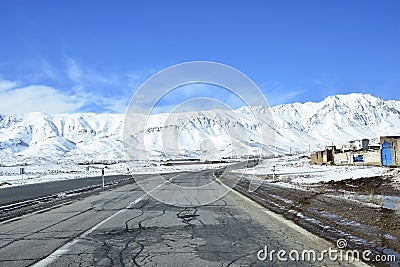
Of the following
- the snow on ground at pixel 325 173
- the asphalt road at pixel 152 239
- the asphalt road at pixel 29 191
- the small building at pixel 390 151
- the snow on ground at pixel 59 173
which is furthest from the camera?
the snow on ground at pixel 59 173

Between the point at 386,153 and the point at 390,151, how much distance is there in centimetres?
128

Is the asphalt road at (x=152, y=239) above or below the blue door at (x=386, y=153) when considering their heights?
below

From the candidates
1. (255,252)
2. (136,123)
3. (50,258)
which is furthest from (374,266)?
(136,123)

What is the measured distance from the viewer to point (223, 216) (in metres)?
14.5

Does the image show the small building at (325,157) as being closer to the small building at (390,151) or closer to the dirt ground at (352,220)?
the small building at (390,151)

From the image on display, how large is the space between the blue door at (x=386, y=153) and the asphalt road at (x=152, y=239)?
112ft

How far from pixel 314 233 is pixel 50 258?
5954 mm

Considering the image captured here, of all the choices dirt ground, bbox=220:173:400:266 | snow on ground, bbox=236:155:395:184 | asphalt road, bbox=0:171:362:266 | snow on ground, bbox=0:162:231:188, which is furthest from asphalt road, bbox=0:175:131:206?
snow on ground, bbox=236:155:395:184

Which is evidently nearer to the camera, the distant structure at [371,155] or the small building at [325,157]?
the distant structure at [371,155]

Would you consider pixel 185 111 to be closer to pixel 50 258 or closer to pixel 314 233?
pixel 314 233

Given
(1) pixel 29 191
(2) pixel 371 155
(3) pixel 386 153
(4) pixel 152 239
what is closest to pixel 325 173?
(3) pixel 386 153

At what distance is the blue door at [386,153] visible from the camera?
45656mm

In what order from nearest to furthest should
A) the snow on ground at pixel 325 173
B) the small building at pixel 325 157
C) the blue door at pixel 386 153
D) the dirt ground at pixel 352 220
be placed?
the dirt ground at pixel 352 220 < the snow on ground at pixel 325 173 < the blue door at pixel 386 153 < the small building at pixel 325 157

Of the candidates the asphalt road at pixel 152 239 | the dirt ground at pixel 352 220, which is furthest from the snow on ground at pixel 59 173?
the dirt ground at pixel 352 220
